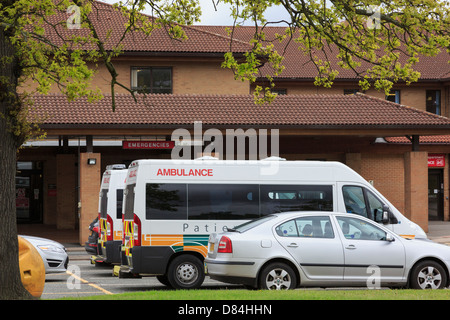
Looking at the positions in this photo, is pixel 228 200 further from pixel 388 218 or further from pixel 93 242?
pixel 93 242

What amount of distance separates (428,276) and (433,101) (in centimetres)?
3318

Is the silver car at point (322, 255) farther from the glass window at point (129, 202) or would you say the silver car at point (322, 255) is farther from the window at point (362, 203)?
the glass window at point (129, 202)

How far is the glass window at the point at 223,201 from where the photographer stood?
49.7 ft

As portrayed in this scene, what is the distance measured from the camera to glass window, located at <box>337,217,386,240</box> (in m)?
13.2

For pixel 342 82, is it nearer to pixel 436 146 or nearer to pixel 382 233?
pixel 436 146

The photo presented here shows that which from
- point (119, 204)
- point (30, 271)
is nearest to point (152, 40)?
point (119, 204)

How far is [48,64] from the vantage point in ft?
38.4

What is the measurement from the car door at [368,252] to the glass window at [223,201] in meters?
2.60

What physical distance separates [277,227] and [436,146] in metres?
28.5

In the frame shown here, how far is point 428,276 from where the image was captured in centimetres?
1322

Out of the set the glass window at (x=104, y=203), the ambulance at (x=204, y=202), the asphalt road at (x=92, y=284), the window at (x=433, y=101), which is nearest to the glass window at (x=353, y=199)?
the ambulance at (x=204, y=202)

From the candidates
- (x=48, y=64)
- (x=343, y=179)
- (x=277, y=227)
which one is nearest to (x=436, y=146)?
(x=343, y=179)

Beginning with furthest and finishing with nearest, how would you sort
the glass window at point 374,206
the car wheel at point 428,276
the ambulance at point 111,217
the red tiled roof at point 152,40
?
the red tiled roof at point 152,40 → the ambulance at point 111,217 → the glass window at point 374,206 → the car wheel at point 428,276

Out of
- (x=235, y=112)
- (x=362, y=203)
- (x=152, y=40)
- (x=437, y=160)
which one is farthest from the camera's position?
(x=437, y=160)
